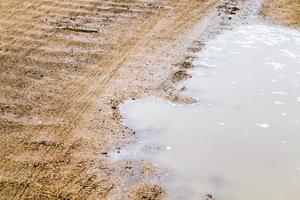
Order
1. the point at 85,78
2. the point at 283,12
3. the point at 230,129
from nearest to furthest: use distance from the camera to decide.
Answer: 1. the point at 230,129
2. the point at 85,78
3. the point at 283,12

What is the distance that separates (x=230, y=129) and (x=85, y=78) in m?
2.44

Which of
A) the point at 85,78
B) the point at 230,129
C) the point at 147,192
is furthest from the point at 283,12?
the point at 147,192

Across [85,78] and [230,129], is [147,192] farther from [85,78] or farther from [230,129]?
[85,78]

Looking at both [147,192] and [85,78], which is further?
[85,78]

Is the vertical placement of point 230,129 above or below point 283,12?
below

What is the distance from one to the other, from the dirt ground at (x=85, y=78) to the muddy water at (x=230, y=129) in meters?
0.25

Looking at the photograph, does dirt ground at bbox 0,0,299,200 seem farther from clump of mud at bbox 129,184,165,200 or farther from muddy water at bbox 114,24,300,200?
muddy water at bbox 114,24,300,200

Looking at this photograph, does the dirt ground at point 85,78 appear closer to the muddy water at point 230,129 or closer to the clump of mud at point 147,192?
the clump of mud at point 147,192

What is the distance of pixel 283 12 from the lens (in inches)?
377

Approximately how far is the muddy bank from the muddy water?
1.35 meters

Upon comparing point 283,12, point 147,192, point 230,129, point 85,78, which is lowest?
point 147,192

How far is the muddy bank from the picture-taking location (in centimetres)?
910

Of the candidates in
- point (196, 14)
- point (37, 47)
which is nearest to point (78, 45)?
point (37, 47)

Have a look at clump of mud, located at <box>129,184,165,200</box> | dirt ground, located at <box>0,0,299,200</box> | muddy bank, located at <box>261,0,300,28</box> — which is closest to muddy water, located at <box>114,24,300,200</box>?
clump of mud, located at <box>129,184,165,200</box>
